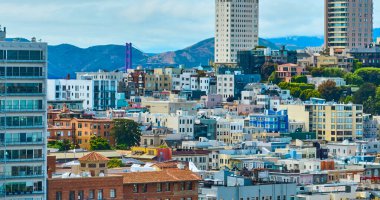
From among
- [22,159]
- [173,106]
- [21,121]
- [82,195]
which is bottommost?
[82,195]

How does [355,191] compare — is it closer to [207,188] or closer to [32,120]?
[207,188]

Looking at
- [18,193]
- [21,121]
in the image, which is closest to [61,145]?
[21,121]

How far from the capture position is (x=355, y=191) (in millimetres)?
112688

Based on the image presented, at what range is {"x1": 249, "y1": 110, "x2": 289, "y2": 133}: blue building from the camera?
6885 inches

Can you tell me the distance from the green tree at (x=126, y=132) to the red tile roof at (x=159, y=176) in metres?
56.9

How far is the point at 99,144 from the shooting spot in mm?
149875

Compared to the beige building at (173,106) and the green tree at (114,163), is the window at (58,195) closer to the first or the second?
the green tree at (114,163)

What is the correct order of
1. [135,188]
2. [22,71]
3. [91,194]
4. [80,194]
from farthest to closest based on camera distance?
[135,188] → [91,194] → [80,194] → [22,71]

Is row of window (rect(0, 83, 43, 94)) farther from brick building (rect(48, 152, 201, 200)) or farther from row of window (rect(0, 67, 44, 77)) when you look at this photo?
brick building (rect(48, 152, 201, 200))

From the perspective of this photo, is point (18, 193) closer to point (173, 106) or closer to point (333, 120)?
point (333, 120)

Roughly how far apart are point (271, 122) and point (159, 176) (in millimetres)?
80075

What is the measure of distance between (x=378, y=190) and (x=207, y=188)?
16.7 m

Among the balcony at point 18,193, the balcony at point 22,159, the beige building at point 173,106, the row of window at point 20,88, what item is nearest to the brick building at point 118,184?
the balcony at point 18,193

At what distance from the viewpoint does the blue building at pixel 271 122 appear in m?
175
